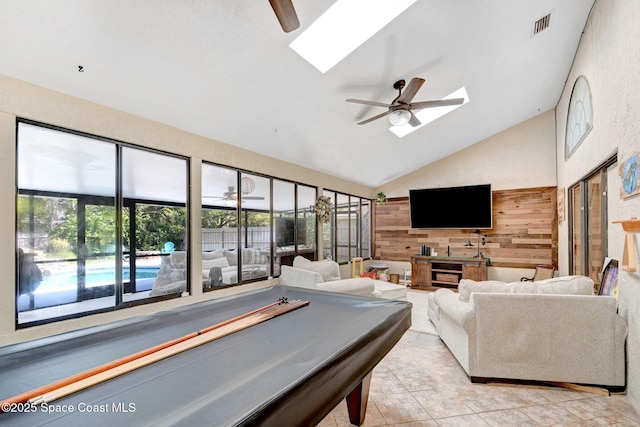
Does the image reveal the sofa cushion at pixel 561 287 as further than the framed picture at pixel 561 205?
No

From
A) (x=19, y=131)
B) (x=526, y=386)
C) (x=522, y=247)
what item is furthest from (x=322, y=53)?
(x=522, y=247)

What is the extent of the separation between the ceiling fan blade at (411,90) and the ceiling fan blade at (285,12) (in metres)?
1.52

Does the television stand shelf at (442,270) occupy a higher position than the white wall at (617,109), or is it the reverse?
the white wall at (617,109)

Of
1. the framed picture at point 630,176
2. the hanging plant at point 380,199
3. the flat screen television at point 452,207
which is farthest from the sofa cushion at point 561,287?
the hanging plant at point 380,199

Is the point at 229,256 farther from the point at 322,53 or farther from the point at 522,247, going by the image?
the point at 522,247

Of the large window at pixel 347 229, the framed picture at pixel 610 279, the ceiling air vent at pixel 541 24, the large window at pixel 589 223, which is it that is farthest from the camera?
the large window at pixel 347 229

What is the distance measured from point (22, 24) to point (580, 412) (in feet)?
16.0

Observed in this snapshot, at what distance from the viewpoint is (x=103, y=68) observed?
8.07 ft

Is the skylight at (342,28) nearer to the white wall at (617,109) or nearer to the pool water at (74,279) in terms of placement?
the white wall at (617,109)

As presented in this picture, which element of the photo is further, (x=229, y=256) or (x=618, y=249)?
(x=229, y=256)

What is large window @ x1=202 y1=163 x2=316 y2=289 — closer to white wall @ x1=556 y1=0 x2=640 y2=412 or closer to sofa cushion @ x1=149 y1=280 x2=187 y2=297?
sofa cushion @ x1=149 y1=280 x2=187 y2=297

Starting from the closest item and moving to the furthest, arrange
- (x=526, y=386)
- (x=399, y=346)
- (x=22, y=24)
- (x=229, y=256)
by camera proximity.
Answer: (x=22, y=24) < (x=526, y=386) < (x=399, y=346) < (x=229, y=256)

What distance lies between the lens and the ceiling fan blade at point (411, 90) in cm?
297

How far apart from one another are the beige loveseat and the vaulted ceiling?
197 cm
